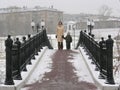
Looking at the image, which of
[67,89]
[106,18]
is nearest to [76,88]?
[67,89]

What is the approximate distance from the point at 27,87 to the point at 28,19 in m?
83.9

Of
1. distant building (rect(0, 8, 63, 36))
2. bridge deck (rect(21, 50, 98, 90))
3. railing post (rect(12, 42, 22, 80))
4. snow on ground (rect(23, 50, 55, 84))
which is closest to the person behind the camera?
bridge deck (rect(21, 50, 98, 90))

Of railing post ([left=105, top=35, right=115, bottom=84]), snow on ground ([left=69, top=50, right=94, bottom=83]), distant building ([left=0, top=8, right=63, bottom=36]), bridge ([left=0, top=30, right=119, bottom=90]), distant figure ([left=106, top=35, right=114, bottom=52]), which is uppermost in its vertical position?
distant figure ([left=106, top=35, right=114, bottom=52])

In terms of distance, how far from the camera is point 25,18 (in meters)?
92.2

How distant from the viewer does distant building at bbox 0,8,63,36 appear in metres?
89.5

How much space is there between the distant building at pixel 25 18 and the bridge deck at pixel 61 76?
7268 cm

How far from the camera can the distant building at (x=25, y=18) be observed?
8950 centimetres

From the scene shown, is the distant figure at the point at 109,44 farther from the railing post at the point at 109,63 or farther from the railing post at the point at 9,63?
the railing post at the point at 9,63

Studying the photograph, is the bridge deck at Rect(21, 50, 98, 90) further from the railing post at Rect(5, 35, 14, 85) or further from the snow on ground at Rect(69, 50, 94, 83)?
the railing post at Rect(5, 35, 14, 85)

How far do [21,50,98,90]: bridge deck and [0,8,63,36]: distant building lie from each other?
238 feet

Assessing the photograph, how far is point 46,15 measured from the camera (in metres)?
91.2

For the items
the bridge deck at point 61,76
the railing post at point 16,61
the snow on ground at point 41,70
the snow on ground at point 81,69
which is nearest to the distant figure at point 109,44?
the bridge deck at point 61,76

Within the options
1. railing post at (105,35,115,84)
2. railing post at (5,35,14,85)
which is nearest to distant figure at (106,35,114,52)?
railing post at (105,35,115,84)

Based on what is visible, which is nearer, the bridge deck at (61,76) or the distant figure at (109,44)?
the distant figure at (109,44)
